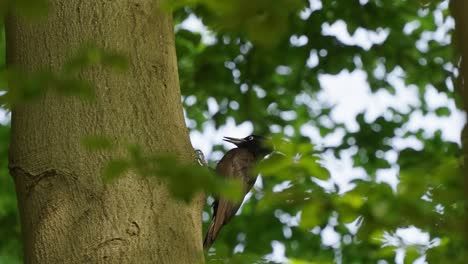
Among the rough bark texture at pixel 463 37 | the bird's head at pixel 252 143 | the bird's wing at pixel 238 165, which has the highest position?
the bird's head at pixel 252 143

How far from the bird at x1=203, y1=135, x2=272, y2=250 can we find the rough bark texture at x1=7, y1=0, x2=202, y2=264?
1.42m

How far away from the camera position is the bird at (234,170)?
5.00m

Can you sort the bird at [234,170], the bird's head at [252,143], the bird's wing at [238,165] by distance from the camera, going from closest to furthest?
the bird at [234,170], the bird's wing at [238,165], the bird's head at [252,143]

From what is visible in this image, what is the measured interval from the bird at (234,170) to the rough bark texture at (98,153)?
1.42 meters

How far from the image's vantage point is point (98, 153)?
2.97 meters

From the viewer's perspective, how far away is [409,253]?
2678mm

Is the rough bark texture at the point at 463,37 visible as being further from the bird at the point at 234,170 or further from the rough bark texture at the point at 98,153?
the bird at the point at 234,170

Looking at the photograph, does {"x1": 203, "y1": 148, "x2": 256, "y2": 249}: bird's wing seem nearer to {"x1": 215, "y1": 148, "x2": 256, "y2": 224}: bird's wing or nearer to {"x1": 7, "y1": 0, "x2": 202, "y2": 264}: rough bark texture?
{"x1": 215, "y1": 148, "x2": 256, "y2": 224}: bird's wing

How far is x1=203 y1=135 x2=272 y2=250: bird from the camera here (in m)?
5.00

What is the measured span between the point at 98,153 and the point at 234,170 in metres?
2.79

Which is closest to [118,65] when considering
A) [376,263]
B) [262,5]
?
[262,5]

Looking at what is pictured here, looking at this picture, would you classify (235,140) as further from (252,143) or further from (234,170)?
(234,170)

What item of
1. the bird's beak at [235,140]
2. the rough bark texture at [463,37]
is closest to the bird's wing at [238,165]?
the bird's beak at [235,140]

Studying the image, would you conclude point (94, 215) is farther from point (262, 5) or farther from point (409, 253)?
point (262, 5)
